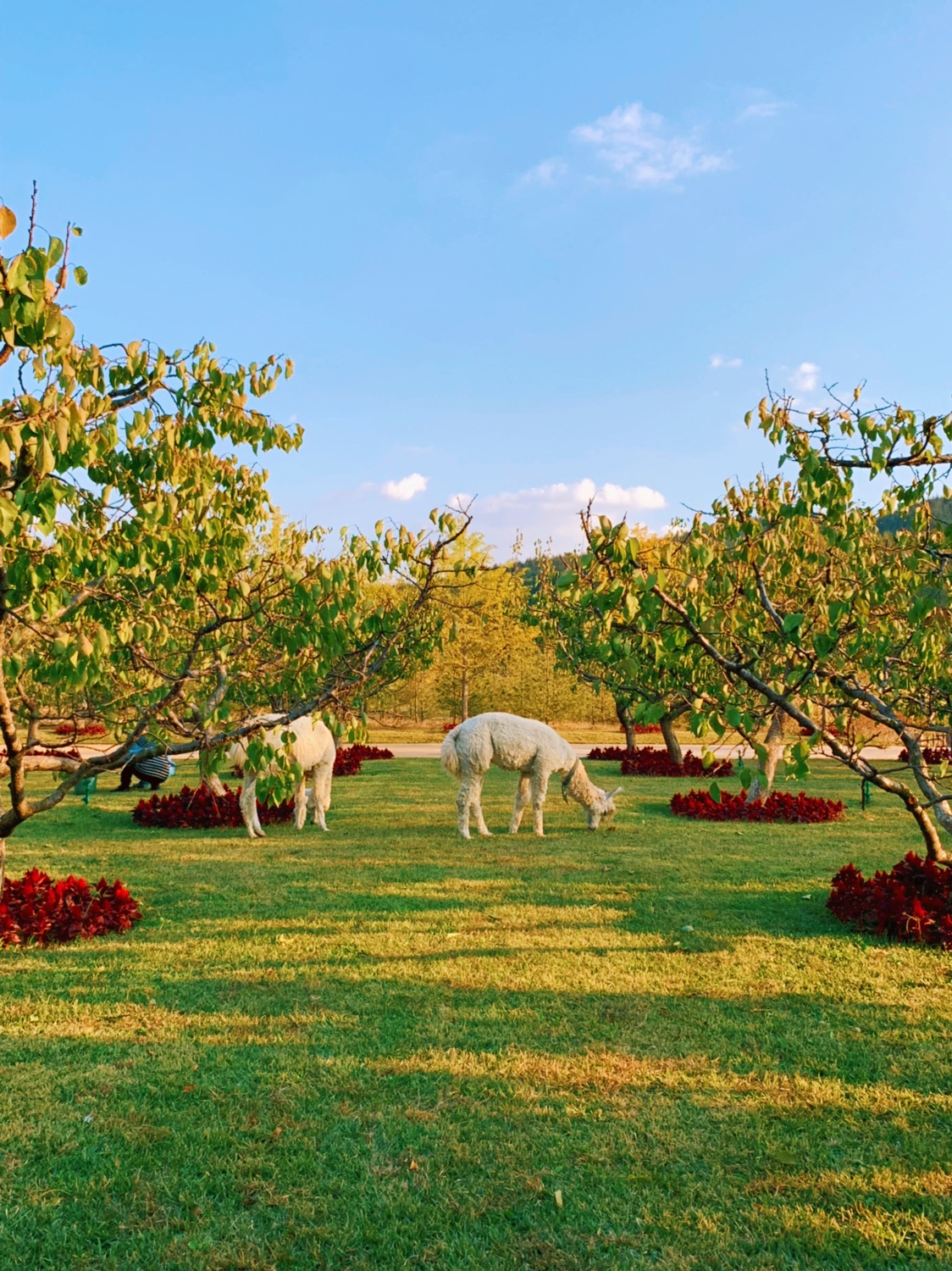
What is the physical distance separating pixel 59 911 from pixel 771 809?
488 inches

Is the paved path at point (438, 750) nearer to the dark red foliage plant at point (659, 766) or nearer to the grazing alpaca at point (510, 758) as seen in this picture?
the dark red foliage plant at point (659, 766)

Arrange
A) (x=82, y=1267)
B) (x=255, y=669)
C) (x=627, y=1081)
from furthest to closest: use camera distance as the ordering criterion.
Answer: (x=255, y=669), (x=627, y=1081), (x=82, y=1267)

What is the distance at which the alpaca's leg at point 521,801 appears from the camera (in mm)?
13844

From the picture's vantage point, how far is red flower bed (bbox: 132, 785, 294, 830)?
14.5 metres

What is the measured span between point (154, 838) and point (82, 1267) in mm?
10567

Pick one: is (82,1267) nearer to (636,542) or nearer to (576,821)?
(636,542)

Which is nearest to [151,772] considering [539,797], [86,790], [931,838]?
[86,790]

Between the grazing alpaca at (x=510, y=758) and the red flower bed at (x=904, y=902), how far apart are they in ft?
18.0

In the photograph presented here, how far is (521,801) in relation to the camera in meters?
13.9

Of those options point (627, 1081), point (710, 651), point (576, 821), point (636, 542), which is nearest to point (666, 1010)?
point (627, 1081)

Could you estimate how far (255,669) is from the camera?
6.13 metres

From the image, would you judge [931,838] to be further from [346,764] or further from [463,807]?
[346,764]

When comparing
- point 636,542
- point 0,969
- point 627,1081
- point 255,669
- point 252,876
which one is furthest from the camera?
point 252,876

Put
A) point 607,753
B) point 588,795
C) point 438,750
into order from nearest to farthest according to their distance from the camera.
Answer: point 588,795, point 607,753, point 438,750
